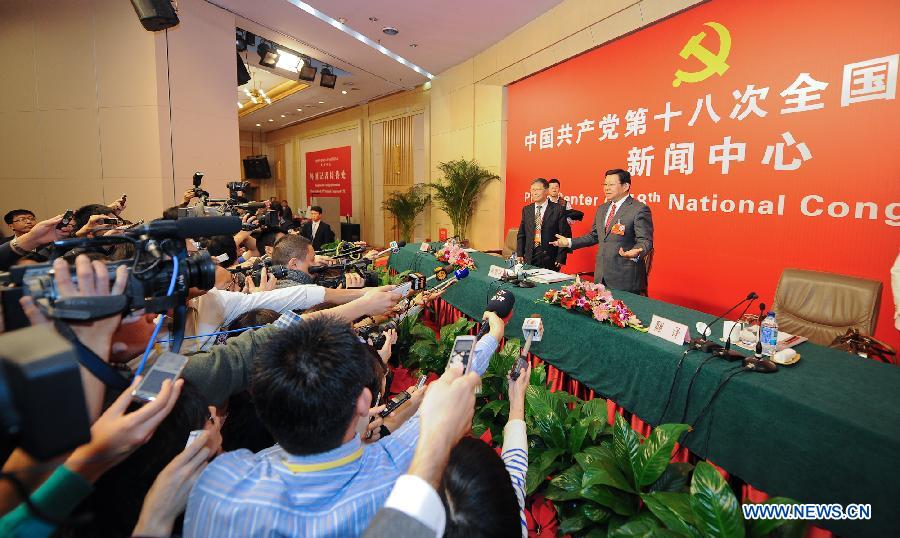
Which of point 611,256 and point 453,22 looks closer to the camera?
point 611,256

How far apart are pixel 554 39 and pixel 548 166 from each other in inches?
55.7

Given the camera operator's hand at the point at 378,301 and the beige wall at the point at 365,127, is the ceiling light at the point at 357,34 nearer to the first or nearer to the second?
the beige wall at the point at 365,127

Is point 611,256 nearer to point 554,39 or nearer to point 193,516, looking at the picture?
point 554,39

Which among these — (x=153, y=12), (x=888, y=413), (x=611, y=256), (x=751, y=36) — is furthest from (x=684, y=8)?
(x=153, y=12)

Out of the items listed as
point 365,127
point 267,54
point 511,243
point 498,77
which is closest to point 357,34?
point 267,54

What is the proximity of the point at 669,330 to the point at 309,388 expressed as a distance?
69.9 inches

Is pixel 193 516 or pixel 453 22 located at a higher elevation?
pixel 453 22

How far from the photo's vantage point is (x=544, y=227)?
14.9ft

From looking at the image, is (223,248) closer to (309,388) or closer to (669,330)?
(309,388)

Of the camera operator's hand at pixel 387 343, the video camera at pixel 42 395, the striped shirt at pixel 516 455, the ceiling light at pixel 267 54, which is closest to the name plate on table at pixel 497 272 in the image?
the camera operator's hand at pixel 387 343

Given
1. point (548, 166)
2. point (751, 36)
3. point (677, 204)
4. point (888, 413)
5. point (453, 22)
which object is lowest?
point (888, 413)

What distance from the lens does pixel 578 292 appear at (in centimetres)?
253

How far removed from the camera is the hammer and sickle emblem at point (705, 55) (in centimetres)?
345

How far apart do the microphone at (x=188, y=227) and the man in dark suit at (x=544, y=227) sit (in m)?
3.83
